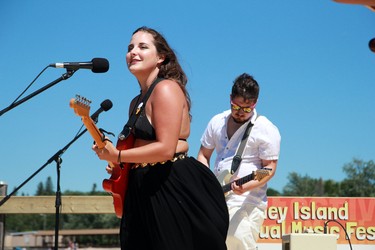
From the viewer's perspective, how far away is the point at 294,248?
6332 millimetres

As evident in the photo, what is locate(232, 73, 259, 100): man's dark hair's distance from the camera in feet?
18.0

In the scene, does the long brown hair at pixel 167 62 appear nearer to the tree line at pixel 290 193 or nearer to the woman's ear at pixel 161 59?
the woman's ear at pixel 161 59

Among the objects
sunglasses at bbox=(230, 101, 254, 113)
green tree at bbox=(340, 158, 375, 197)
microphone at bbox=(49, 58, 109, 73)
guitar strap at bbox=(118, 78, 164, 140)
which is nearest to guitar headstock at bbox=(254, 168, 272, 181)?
sunglasses at bbox=(230, 101, 254, 113)

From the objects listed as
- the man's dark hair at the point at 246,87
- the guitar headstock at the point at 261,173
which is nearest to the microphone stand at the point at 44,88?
the man's dark hair at the point at 246,87

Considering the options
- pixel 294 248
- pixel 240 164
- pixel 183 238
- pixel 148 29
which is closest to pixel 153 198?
pixel 183 238

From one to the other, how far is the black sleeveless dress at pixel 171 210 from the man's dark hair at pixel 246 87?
1.94m

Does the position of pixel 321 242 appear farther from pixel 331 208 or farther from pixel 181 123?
pixel 181 123

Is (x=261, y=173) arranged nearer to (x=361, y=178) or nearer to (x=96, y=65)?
(x=96, y=65)

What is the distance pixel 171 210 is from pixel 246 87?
2227mm

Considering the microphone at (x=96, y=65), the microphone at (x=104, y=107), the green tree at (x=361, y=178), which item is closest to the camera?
the microphone at (x=96, y=65)

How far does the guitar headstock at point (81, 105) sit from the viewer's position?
334cm

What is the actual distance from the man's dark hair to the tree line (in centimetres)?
4057

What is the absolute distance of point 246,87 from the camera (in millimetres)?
5512

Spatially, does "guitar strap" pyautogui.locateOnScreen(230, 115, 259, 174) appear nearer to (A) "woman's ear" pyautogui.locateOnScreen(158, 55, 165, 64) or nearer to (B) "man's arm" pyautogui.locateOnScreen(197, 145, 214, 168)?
(B) "man's arm" pyautogui.locateOnScreen(197, 145, 214, 168)
